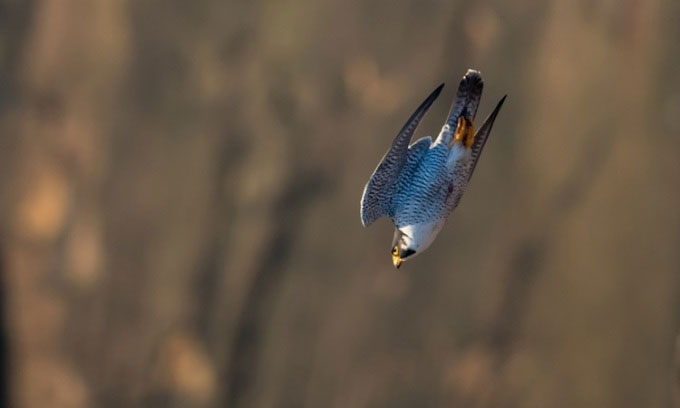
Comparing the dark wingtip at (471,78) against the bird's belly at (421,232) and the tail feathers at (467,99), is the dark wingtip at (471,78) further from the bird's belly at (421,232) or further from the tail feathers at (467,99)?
the bird's belly at (421,232)

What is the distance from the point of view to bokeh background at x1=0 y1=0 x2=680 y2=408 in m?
0.86

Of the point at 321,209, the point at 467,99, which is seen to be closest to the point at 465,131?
the point at 467,99

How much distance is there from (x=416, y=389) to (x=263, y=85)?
0.49 m

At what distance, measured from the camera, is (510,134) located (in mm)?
877

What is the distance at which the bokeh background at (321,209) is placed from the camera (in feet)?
2.81

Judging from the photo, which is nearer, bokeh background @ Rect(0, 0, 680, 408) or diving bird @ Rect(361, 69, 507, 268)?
diving bird @ Rect(361, 69, 507, 268)

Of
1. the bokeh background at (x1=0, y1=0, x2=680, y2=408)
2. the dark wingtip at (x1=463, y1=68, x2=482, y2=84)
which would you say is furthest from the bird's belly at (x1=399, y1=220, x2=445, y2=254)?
the bokeh background at (x1=0, y1=0, x2=680, y2=408)

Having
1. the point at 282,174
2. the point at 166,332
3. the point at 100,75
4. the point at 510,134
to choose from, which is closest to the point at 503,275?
the point at 510,134

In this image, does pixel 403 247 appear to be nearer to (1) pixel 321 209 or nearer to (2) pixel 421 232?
(2) pixel 421 232

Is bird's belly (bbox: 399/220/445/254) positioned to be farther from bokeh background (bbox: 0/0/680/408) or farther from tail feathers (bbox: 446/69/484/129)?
bokeh background (bbox: 0/0/680/408)

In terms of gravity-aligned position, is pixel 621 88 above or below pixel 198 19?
below

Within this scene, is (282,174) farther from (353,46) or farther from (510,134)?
(510,134)

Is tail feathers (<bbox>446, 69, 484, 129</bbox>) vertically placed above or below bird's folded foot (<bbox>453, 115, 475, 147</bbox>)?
above

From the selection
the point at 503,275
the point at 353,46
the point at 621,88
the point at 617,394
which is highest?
the point at 353,46
